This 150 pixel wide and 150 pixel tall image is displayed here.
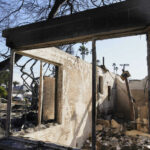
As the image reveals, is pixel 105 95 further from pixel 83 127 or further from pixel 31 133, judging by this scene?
pixel 31 133

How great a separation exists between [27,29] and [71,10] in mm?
4192

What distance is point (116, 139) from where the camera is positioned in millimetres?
7469

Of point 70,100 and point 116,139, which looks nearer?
point 70,100

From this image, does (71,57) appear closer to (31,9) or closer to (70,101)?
(70,101)

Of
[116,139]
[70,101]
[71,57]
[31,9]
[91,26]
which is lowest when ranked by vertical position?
[116,139]

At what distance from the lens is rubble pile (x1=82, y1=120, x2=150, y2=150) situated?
659 centimetres

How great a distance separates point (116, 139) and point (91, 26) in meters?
6.77

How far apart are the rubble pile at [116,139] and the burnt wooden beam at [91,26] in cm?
539

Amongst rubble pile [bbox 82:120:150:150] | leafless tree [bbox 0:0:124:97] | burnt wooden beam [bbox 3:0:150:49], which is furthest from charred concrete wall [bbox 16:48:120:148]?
leafless tree [bbox 0:0:124:97]

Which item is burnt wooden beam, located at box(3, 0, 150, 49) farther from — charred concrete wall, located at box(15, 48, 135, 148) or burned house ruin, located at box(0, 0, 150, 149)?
charred concrete wall, located at box(15, 48, 135, 148)

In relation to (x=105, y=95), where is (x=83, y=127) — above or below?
below

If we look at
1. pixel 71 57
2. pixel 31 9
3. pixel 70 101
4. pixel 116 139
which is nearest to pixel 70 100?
pixel 70 101

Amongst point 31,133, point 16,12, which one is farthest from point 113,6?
point 16,12

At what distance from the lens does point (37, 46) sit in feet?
8.92
